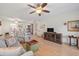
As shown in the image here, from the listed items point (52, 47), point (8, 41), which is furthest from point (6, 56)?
point (52, 47)

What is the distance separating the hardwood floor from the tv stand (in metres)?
0.06

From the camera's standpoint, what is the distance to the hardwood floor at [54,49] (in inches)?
82.0

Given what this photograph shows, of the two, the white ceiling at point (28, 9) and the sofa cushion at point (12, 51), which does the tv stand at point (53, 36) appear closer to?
the white ceiling at point (28, 9)

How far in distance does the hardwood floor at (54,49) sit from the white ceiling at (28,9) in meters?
0.45

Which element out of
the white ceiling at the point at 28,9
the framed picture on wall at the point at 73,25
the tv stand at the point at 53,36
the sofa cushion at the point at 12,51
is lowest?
the sofa cushion at the point at 12,51

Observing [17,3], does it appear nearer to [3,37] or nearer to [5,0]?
[5,0]

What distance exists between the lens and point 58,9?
2.07m

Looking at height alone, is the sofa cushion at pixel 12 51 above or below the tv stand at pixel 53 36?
below

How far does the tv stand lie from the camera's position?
210cm

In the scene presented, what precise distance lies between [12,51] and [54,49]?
692mm

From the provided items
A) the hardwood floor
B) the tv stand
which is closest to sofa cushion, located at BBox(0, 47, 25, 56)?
the hardwood floor

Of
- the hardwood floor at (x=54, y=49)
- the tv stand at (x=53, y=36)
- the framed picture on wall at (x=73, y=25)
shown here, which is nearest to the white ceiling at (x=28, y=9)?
the framed picture on wall at (x=73, y=25)

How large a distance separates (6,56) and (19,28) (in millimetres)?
518

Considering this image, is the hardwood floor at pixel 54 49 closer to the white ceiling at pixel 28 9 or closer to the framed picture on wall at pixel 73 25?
the framed picture on wall at pixel 73 25
